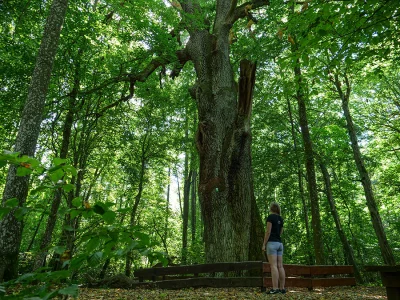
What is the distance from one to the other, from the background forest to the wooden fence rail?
1.79ft

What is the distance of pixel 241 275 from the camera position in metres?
7.69

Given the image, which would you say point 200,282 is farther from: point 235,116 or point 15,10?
point 15,10

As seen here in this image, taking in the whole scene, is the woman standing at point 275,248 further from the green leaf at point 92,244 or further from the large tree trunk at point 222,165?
the green leaf at point 92,244

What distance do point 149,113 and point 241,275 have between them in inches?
446

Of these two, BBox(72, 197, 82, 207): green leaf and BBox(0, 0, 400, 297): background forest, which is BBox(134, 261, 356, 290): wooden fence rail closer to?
BBox(0, 0, 400, 297): background forest

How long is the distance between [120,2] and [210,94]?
13.4 feet

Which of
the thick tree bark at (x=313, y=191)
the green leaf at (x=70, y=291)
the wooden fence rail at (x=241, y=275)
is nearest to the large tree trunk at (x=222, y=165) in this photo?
the wooden fence rail at (x=241, y=275)

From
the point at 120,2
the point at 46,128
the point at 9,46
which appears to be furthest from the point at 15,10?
the point at 46,128

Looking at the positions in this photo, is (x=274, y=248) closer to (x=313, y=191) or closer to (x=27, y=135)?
(x=27, y=135)

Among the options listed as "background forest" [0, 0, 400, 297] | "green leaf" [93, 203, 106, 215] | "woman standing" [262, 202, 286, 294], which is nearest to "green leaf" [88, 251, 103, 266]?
"background forest" [0, 0, 400, 297]

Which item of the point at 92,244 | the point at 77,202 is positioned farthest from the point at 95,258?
the point at 77,202

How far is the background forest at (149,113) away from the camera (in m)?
1.51

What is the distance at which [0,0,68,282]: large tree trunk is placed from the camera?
5242 millimetres

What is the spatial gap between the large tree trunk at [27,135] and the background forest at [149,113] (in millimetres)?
32
